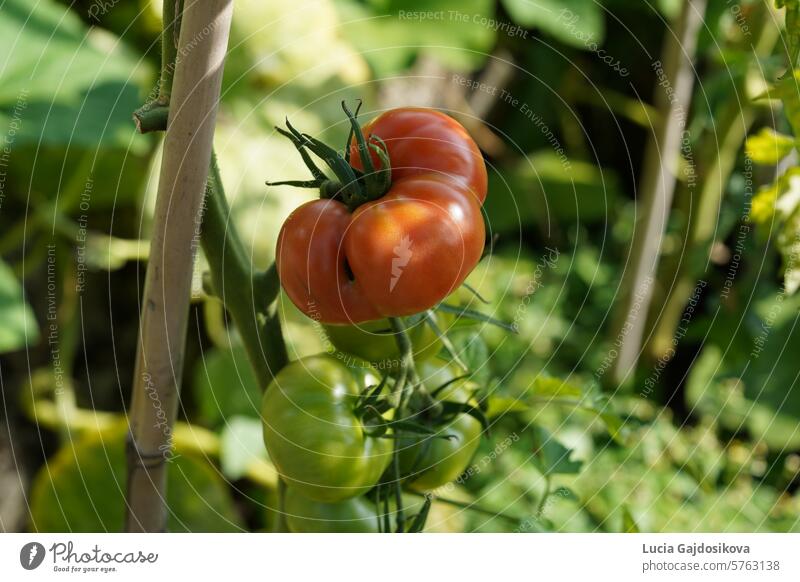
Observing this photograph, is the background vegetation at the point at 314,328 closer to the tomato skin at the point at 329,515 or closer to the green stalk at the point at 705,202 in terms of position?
the green stalk at the point at 705,202

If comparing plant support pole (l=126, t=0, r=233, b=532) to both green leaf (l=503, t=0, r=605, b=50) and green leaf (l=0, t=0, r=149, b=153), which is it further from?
green leaf (l=503, t=0, r=605, b=50)

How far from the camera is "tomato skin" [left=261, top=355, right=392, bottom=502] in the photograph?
1.21 ft

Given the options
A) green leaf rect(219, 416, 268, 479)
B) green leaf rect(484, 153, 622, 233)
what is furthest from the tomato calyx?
green leaf rect(484, 153, 622, 233)

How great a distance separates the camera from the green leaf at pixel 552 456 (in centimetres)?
48

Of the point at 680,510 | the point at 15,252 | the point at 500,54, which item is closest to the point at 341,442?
the point at 680,510

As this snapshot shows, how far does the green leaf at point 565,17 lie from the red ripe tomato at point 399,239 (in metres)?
0.73

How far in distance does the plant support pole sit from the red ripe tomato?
5 cm

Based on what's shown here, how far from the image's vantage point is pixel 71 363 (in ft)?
3.35

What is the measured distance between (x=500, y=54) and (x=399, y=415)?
103 centimetres

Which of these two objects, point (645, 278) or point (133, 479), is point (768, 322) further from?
point (133, 479)

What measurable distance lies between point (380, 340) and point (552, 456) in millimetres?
166
